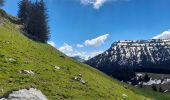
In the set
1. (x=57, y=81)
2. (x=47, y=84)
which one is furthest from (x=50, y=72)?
(x=47, y=84)

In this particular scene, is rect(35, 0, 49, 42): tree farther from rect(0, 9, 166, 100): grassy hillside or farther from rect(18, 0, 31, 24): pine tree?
rect(0, 9, 166, 100): grassy hillside

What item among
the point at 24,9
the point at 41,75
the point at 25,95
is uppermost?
the point at 24,9

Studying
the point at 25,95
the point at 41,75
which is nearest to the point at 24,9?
the point at 41,75

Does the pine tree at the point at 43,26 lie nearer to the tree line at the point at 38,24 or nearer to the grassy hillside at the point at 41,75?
the tree line at the point at 38,24

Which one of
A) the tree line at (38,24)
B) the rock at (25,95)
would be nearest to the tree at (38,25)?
the tree line at (38,24)

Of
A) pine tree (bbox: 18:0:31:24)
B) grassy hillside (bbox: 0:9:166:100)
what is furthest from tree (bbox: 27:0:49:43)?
grassy hillside (bbox: 0:9:166:100)

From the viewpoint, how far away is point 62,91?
53750 millimetres

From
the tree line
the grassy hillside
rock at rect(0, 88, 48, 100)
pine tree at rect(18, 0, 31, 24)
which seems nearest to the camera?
rock at rect(0, 88, 48, 100)

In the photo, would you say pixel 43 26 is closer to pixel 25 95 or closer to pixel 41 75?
pixel 41 75

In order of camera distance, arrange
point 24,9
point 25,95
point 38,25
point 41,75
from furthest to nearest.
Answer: point 24,9 < point 38,25 < point 41,75 < point 25,95

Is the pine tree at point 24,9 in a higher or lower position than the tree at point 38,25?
higher

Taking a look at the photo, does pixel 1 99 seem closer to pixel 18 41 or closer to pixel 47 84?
pixel 47 84

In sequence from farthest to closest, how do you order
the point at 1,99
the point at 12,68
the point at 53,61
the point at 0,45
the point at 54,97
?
the point at 53,61
the point at 0,45
the point at 12,68
the point at 54,97
the point at 1,99

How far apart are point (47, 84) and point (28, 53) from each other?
25.3 m
